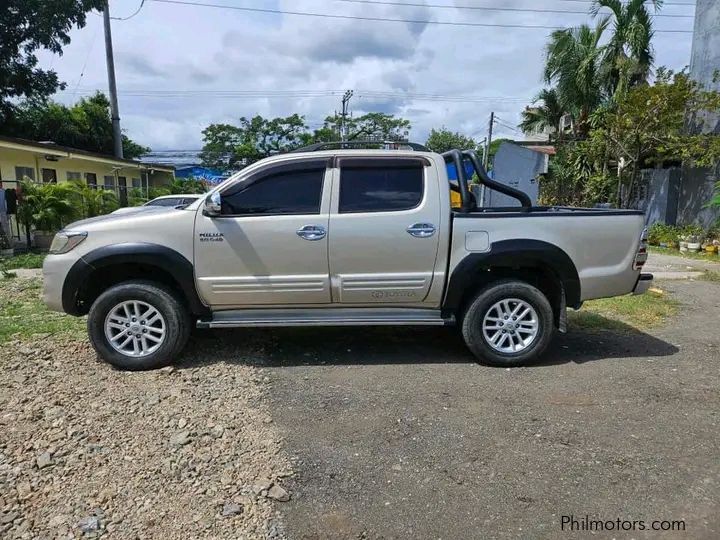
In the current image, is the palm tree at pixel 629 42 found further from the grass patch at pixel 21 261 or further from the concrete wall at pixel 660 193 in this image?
the grass patch at pixel 21 261

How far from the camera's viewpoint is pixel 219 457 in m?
3.28

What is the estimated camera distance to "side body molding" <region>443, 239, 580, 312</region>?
473 cm

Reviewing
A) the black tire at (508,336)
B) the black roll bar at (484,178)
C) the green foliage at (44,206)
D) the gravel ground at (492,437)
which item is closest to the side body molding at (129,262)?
the gravel ground at (492,437)

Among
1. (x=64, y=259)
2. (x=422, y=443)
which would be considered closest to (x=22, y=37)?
(x=64, y=259)

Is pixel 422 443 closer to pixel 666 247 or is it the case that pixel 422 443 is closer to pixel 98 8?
pixel 666 247

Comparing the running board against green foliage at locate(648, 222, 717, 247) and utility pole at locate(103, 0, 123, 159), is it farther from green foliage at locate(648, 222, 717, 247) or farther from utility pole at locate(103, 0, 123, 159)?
utility pole at locate(103, 0, 123, 159)

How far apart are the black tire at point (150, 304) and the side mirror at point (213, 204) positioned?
0.81 m

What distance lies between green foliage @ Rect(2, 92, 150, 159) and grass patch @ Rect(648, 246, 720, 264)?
28.4 m

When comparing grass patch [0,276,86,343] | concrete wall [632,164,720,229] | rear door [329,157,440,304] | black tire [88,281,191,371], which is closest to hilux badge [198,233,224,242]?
black tire [88,281,191,371]

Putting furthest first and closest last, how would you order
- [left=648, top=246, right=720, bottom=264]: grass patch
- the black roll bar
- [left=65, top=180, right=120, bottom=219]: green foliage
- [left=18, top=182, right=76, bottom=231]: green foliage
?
[left=65, top=180, right=120, bottom=219]: green foliage, [left=18, top=182, right=76, bottom=231]: green foliage, [left=648, top=246, right=720, bottom=264]: grass patch, the black roll bar

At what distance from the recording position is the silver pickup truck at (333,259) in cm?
465

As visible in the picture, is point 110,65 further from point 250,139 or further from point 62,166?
point 250,139

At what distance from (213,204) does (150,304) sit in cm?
104

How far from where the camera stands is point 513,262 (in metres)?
4.82
